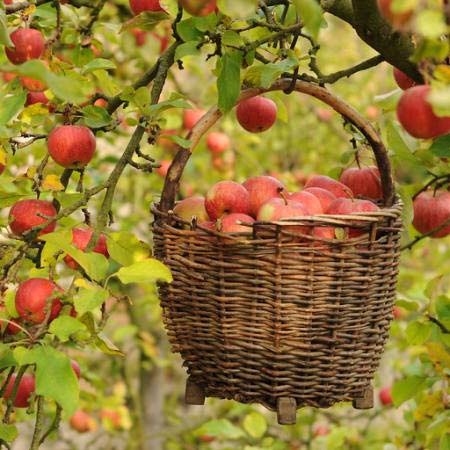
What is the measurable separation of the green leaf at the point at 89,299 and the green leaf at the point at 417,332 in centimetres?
60

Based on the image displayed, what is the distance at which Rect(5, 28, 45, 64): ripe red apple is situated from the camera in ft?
4.34

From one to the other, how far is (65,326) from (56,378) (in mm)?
64

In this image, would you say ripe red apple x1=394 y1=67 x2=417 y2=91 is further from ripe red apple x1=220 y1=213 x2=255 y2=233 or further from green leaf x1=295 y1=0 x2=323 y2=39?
green leaf x1=295 y1=0 x2=323 y2=39

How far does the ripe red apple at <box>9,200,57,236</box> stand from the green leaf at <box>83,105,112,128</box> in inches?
5.4

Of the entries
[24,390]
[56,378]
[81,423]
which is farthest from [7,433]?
[81,423]

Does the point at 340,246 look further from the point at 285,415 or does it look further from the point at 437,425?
the point at 437,425

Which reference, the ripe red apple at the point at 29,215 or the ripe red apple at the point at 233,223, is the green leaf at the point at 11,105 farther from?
the ripe red apple at the point at 233,223

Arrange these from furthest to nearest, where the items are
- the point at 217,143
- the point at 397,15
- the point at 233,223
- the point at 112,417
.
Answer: the point at 217,143, the point at 112,417, the point at 233,223, the point at 397,15

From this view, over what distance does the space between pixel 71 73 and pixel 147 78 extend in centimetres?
12

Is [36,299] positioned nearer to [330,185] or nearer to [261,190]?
[261,190]

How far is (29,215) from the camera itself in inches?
52.6

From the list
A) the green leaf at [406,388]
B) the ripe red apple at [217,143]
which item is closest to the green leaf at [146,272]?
the green leaf at [406,388]

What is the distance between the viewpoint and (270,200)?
1.21 meters

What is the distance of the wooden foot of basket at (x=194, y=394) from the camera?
52.2 inches
